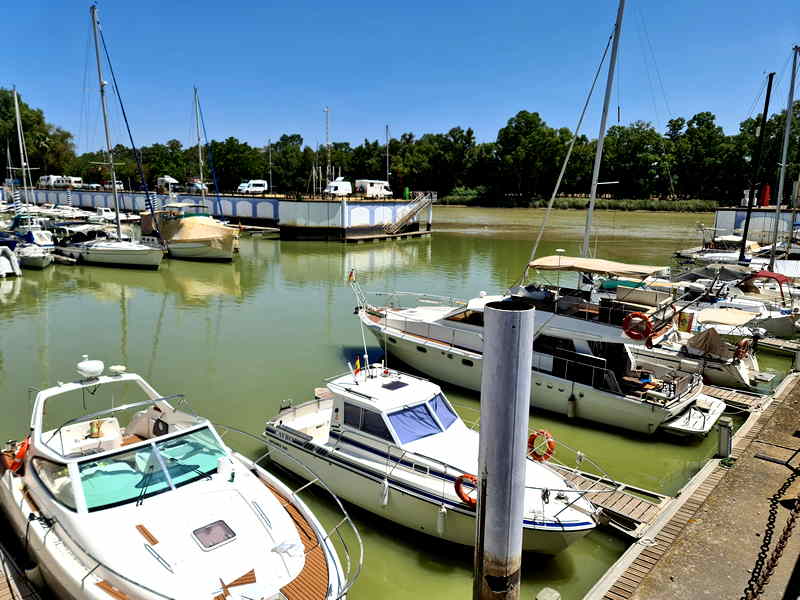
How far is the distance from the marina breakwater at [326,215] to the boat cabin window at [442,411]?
42.6 meters

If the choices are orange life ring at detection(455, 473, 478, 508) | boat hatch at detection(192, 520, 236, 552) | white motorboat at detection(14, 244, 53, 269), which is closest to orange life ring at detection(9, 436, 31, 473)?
boat hatch at detection(192, 520, 236, 552)

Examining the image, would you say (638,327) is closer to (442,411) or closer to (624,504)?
(624,504)

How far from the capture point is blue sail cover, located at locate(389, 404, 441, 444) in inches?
367

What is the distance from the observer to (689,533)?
800cm

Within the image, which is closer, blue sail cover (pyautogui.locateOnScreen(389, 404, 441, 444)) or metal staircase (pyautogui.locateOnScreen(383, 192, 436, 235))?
blue sail cover (pyautogui.locateOnScreen(389, 404, 441, 444))

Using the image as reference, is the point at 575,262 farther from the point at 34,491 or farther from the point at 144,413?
the point at 34,491

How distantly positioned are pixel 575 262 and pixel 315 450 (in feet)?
29.2

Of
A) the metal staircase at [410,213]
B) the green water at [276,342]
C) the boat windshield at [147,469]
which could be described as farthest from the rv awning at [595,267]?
the metal staircase at [410,213]

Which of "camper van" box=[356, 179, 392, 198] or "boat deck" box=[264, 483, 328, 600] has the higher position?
"camper van" box=[356, 179, 392, 198]

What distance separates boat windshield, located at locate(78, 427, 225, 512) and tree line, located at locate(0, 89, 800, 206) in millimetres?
84467

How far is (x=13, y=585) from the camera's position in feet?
22.2

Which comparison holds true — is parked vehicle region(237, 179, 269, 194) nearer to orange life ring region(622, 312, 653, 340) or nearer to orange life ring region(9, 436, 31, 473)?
orange life ring region(622, 312, 653, 340)

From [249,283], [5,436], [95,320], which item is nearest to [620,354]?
[5,436]

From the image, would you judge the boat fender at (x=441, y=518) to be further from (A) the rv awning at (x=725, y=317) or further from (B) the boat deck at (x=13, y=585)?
Answer: (A) the rv awning at (x=725, y=317)
